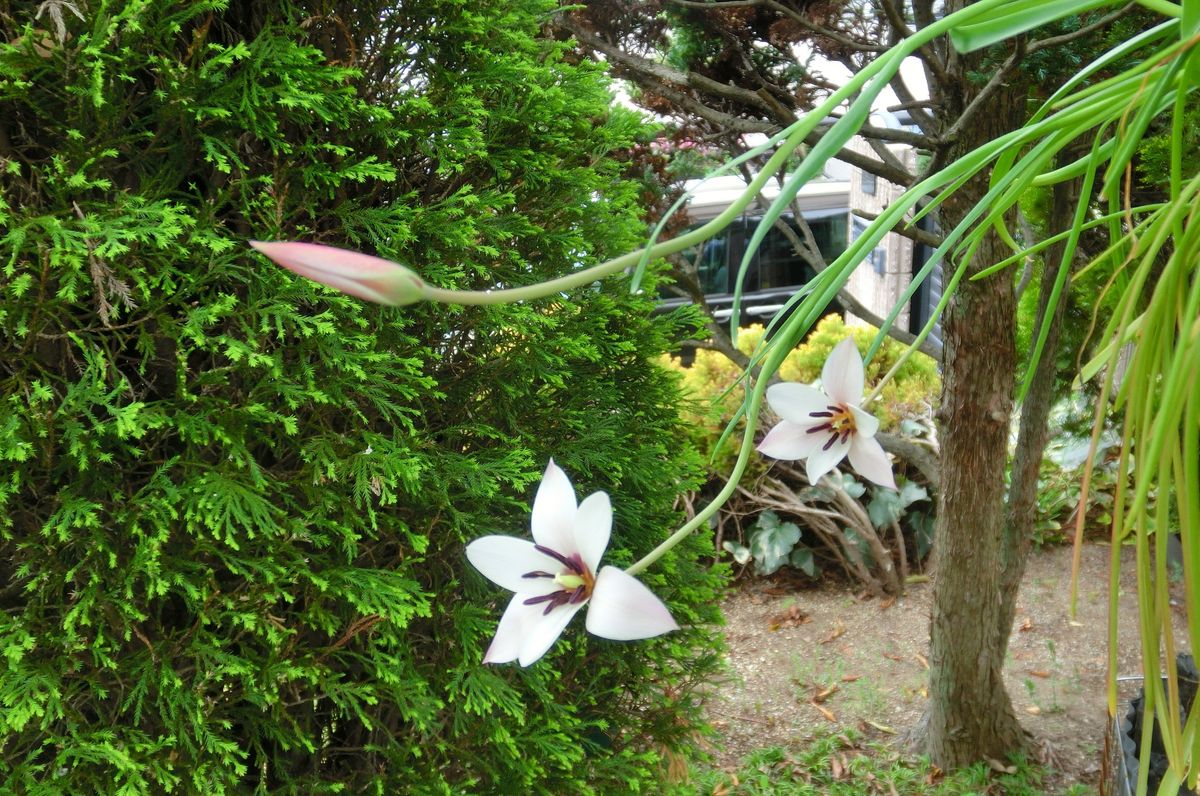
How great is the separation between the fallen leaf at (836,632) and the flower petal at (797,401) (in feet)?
12.7

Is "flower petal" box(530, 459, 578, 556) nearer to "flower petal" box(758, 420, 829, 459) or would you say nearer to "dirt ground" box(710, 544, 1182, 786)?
"flower petal" box(758, 420, 829, 459)

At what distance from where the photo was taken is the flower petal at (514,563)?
1.70 feet

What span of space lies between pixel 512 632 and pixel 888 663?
388cm

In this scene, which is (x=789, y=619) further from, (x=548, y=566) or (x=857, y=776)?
(x=548, y=566)

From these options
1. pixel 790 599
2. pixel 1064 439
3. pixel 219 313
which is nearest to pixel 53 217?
pixel 219 313

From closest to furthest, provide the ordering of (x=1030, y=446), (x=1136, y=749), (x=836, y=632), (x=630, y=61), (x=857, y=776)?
(x=1136, y=749) → (x=630, y=61) → (x=1030, y=446) → (x=857, y=776) → (x=836, y=632)

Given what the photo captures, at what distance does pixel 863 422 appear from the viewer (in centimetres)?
65

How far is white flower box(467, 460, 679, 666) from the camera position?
494mm

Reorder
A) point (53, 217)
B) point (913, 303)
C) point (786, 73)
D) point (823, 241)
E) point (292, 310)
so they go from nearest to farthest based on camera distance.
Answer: point (53, 217), point (292, 310), point (786, 73), point (913, 303), point (823, 241)

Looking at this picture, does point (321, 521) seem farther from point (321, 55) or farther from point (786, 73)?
point (786, 73)

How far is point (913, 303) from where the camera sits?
812 cm

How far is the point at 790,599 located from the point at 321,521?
3714mm

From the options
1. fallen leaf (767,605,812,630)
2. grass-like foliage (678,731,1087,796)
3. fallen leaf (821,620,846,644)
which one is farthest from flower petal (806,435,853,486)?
fallen leaf (767,605,812,630)

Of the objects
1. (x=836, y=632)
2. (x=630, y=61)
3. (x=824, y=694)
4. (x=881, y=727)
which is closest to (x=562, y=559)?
(x=630, y=61)
